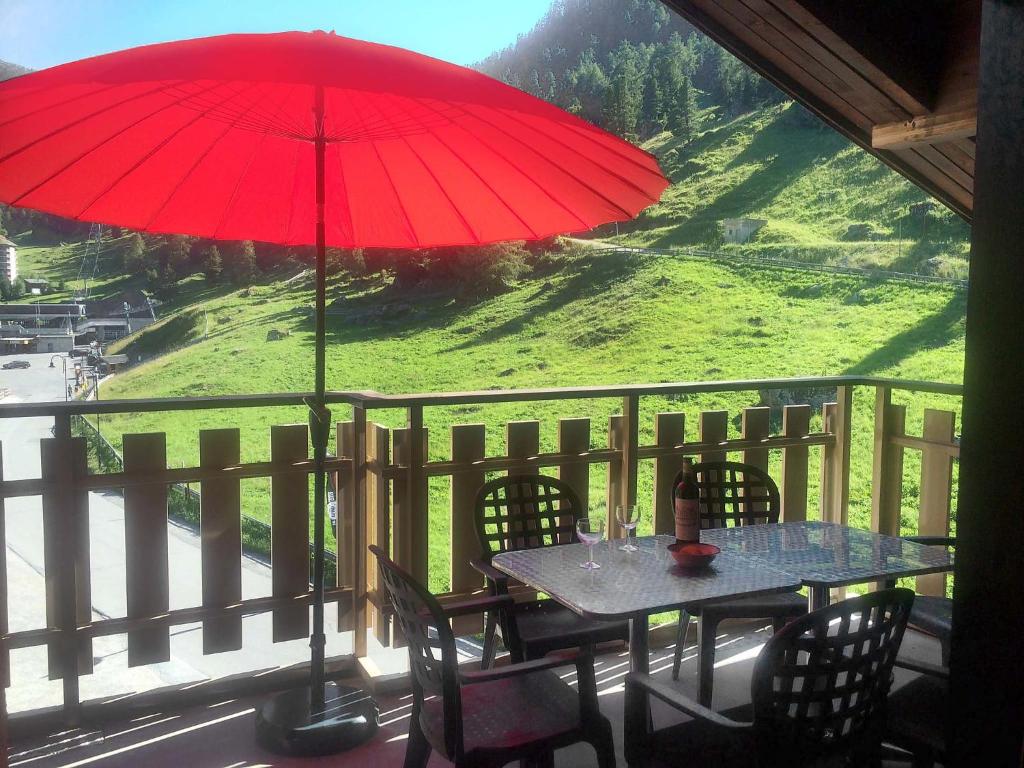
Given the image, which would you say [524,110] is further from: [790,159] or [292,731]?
[790,159]

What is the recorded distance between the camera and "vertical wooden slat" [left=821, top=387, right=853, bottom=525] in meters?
4.07

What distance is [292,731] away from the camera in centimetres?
263

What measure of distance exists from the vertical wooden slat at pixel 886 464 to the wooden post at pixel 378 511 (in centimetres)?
237

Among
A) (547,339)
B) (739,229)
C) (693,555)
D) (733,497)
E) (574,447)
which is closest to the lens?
(693,555)

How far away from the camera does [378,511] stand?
3.23m

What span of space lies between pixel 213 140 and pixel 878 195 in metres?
46.8

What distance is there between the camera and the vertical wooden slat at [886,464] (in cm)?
402

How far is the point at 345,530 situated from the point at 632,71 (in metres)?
48.0

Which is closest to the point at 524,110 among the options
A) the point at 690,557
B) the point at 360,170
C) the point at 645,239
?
the point at 360,170

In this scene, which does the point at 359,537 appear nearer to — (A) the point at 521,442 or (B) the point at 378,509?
(B) the point at 378,509

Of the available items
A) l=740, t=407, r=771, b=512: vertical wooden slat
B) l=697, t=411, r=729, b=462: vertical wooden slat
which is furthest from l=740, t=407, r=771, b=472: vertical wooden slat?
l=697, t=411, r=729, b=462: vertical wooden slat

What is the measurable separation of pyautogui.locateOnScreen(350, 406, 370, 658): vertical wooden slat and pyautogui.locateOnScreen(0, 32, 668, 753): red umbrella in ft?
1.98

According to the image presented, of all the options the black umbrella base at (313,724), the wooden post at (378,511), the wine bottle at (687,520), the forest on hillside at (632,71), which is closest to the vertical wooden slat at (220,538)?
the black umbrella base at (313,724)

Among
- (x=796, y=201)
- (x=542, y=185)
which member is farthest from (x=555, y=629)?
(x=796, y=201)
